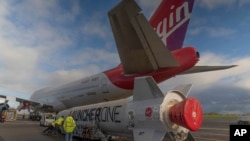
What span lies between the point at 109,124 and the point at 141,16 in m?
5.11

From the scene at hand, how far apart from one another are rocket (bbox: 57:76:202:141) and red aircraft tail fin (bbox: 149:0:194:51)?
5.97 m

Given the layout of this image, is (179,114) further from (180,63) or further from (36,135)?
(36,135)

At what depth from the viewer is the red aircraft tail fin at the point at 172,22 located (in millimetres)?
14782

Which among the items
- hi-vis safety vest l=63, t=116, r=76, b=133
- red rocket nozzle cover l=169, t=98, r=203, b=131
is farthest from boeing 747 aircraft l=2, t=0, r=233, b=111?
hi-vis safety vest l=63, t=116, r=76, b=133

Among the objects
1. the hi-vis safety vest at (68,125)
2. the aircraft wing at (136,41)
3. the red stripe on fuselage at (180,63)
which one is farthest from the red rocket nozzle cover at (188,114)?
the hi-vis safety vest at (68,125)

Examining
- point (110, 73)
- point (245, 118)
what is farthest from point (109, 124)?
point (245, 118)

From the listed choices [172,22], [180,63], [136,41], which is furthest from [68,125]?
[172,22]

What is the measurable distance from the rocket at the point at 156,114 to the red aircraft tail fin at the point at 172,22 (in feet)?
19.6

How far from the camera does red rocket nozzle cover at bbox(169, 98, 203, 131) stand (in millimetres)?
7891

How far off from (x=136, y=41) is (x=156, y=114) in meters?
3.33

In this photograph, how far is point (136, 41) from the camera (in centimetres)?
1052

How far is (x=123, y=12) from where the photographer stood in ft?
31.0

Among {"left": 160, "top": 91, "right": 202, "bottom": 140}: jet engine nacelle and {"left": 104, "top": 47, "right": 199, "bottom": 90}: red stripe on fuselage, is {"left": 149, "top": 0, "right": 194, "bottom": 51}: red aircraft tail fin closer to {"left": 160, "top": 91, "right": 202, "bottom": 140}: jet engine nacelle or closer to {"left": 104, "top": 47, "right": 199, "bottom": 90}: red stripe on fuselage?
{"left": 104, "top": 47, "right": 199, "bottom": 90}: red stripe on fuselage

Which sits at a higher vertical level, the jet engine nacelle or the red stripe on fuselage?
the red stripe on fuselage
